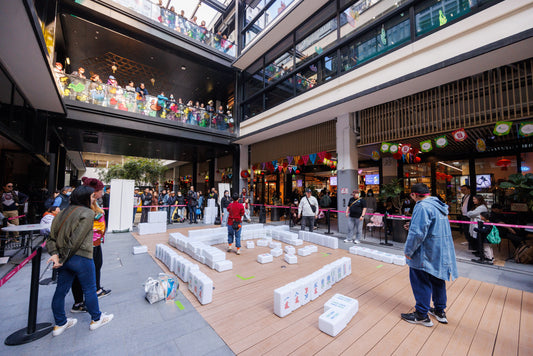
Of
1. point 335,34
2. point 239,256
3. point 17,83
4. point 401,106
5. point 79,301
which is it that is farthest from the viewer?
point 335,34

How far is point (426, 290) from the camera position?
2.93 m

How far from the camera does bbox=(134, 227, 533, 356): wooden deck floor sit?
2482 mm

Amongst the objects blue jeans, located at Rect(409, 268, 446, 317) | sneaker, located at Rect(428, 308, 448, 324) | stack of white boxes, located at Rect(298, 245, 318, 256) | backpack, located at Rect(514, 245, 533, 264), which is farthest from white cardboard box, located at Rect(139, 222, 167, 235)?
backpack, located at Rect(514, 245, 533, 264)

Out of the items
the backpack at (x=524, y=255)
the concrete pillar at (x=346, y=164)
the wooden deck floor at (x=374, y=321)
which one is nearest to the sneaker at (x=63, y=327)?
the wooden deck floor at (x=374, y=321)

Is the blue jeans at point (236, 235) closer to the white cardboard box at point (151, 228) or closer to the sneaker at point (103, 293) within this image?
the sneaker at point (103, 293)

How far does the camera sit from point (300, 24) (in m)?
10.6

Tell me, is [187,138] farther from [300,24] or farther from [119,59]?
[300,24]

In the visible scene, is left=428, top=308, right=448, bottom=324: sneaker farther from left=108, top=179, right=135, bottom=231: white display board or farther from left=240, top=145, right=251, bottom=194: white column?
left=240, top=145, right=251, bottom=194: white column

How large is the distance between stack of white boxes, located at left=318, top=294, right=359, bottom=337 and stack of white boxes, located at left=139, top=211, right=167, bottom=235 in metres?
8.16

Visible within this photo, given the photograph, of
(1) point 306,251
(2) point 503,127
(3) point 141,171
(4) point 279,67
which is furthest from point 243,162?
(3) point 141,171

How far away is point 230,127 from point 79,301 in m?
12.2

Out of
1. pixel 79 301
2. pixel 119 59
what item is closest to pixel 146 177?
pixel 119 59

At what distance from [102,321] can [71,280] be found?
71 cm

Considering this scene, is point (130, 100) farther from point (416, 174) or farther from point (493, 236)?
point (416, 174)
